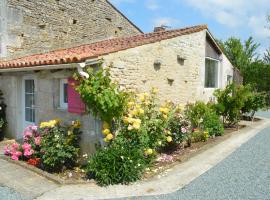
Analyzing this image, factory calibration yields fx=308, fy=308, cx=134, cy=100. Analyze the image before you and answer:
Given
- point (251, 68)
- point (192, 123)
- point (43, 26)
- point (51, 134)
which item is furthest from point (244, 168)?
point (251, 68)

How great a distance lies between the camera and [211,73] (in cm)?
1458

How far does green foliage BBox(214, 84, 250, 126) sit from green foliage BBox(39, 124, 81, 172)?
7395 mm

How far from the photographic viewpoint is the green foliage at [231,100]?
13.1 meters

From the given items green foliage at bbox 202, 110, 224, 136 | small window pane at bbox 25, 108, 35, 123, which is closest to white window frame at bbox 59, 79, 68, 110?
small window pane at bbox 25, 108, 35, 123

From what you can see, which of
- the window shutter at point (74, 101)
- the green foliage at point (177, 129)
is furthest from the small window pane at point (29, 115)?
the green foliage at point (177, 129)

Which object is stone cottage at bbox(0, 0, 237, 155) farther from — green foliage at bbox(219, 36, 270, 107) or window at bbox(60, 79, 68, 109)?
green foliage at bbox(219, 36, 270, 107)

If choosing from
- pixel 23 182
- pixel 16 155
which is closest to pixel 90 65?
pixel 23 182

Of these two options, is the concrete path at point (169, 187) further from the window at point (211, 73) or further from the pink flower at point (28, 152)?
the window at point (211, 73)

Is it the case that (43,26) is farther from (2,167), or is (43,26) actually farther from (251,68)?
(251,68)

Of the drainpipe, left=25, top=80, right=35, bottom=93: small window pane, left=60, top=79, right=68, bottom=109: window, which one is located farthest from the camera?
left=25, top=80, right=35, bottom=93: small window pane

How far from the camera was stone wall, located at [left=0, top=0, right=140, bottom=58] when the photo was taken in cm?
1172

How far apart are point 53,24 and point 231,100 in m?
8.38

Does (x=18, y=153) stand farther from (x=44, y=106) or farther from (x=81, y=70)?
(x=81, y=70)

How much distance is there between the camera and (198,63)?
41.1 feet
